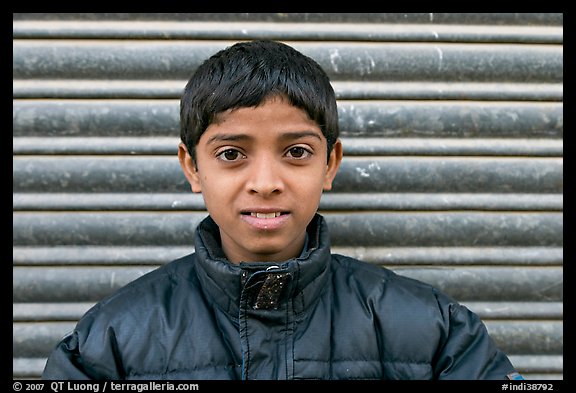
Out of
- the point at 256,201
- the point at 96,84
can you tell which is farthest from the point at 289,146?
the point at 96,84

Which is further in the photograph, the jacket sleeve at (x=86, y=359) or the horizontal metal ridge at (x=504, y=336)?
the horizontal metal ridge at (x=504, y=336)

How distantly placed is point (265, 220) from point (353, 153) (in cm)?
71

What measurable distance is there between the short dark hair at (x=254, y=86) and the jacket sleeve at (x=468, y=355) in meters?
0.74

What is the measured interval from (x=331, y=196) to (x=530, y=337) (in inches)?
41.5

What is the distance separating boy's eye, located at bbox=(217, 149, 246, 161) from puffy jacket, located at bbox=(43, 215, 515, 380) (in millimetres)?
293

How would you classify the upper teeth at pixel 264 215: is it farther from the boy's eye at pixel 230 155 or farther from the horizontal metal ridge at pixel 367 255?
the horizontal metal ridge at pixel 367 255

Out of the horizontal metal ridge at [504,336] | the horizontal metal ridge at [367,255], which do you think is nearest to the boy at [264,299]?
the horizontal metal ridge at [367,255]

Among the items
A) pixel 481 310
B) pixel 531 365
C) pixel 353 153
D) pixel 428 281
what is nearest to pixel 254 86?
pixel 353 153

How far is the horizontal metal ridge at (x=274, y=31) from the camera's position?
6.78 feet

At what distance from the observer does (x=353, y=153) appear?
2100 millimetres

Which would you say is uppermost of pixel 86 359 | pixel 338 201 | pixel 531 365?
pixel 338 201

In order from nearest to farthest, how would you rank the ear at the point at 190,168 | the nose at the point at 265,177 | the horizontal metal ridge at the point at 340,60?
the nose at the point at 265,177
the ear at the point at 190,168
the horizontal metal ridge at the point at 340,60

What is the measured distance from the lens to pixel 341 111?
2084 millimetres

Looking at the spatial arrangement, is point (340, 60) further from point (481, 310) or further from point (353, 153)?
point (481, 310)
